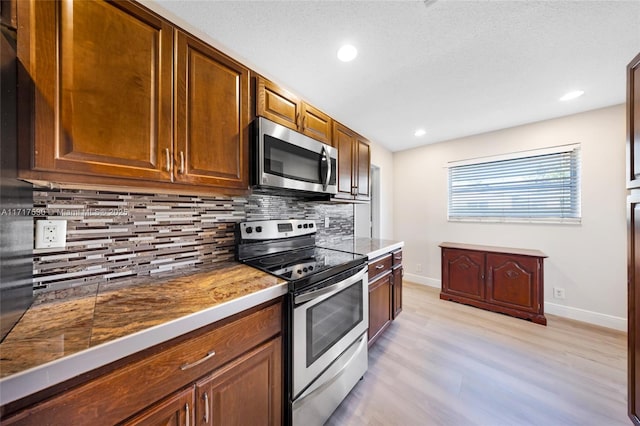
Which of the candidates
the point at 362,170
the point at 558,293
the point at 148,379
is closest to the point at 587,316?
the point at 558,293

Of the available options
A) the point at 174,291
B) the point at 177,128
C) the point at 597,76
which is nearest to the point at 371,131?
the point at 597,76

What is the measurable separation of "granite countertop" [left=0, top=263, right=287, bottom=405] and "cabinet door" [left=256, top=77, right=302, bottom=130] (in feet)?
3.36

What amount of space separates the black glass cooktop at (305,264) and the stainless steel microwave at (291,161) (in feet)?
1.66

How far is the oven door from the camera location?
3.67 feet

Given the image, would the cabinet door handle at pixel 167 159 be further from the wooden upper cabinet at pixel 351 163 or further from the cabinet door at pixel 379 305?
the cabinet door at pixel 379 305

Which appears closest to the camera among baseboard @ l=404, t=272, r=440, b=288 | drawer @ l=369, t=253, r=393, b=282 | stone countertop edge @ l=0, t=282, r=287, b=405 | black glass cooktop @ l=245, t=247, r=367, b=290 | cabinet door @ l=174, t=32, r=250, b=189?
stone countertop edge @ l=0, t=282, r=287, b=405

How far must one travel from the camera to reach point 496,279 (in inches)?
108

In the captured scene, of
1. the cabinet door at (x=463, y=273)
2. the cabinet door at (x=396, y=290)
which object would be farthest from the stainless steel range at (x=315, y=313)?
the cabinet door at (x=463, y=273)

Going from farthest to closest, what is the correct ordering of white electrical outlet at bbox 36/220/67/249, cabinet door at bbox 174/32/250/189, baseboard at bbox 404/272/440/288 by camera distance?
baseboard at bbox 404/272/440/288 < cabinet door at bbox 174/32/250/189 < white electrical outlet at bbox 36/220/67/249

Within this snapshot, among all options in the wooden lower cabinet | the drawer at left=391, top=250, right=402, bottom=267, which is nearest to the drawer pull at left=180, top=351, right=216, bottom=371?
the wooden lower cabinet

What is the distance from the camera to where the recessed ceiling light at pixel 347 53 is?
5.07 ft

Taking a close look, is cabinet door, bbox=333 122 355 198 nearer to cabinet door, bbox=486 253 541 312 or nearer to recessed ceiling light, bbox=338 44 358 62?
recessed ceiling light, bbox=338 44 358 62

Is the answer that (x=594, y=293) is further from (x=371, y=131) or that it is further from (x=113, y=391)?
(x=113, y=391)

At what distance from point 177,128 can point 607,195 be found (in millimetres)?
4106
